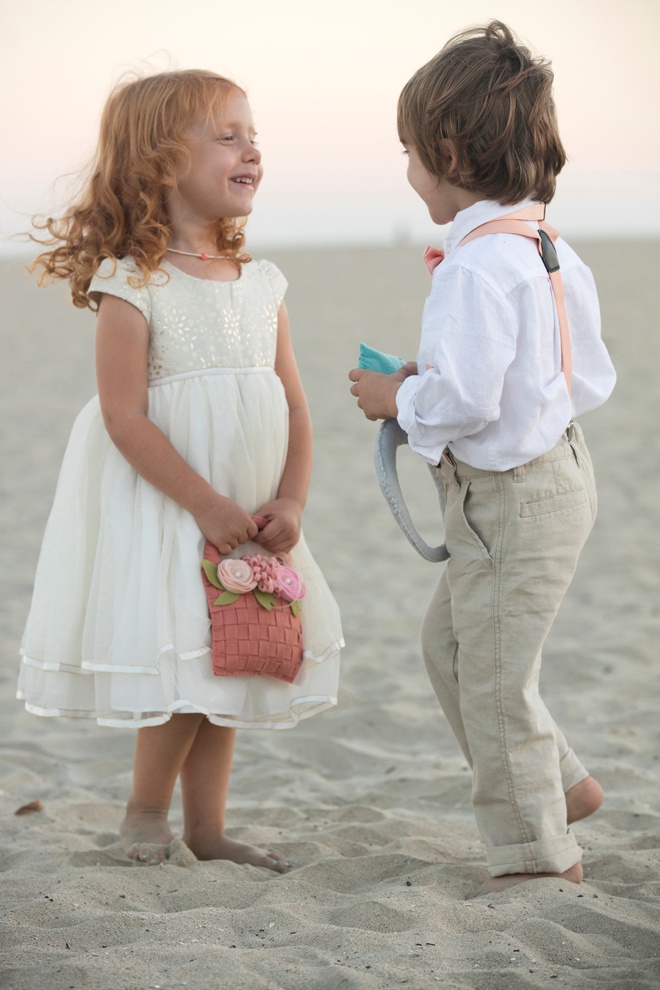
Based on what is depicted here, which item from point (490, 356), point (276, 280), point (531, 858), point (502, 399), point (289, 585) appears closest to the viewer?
point (490, 356)

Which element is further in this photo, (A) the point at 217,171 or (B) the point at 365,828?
(B) the point at 365,828

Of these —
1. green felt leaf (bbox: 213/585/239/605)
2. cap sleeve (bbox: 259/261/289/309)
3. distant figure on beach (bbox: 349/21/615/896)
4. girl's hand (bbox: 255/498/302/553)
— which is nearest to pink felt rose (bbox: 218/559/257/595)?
green felt leaf (bbox: 213/585/239/605)

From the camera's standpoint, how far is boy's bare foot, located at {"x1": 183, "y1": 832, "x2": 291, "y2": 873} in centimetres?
279

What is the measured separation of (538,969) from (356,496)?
563 cm

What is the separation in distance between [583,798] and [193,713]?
978mm

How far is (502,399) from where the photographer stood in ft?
7.72

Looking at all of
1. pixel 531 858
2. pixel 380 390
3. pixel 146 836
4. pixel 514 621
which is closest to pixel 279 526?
pixel 380 390

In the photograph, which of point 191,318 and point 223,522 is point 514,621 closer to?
point 223,522

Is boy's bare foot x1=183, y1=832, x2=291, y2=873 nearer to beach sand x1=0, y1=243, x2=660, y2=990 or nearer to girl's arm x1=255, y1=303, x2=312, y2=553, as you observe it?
beach sand x1=0, y1=243, x2=660, y2=990

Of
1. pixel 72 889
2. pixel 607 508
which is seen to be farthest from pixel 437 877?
pixel 607 508

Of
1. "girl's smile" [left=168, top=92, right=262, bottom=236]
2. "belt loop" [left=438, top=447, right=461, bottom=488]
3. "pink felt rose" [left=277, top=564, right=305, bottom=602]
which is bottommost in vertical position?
"pink felt rose" [left=277, top=564, right=305, bottom=602]

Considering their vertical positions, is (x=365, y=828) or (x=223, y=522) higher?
(x=223, y=522)

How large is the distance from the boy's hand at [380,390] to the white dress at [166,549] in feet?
1.19

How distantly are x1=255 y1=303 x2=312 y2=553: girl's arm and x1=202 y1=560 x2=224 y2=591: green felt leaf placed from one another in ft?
0.51
